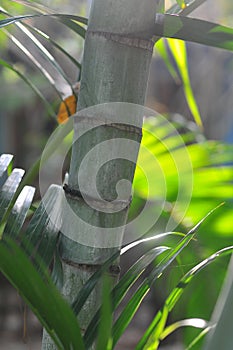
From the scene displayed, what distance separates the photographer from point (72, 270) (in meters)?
0.36

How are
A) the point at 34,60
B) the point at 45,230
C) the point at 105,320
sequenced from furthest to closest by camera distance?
the point at 34,60, the point at 45,230, the point at 105,320

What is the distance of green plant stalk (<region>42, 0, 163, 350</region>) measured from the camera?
12.8 inches

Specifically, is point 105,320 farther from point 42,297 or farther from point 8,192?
point 8,192

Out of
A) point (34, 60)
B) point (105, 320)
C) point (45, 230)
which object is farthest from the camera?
point (34, 60)

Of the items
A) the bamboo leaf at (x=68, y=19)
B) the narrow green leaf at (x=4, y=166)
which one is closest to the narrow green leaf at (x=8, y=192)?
the narrow green leaf at (x=4, y=166)

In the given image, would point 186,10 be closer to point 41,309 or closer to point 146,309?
point 41,309

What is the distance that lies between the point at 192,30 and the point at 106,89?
6 centimetres

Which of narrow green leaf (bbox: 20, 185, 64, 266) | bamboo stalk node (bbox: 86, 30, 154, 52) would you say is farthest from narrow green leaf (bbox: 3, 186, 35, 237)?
bamboo stalk node (bbox: 86, 30, 154, 52)

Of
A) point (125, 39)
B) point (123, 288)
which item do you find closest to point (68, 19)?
point (125, 39)

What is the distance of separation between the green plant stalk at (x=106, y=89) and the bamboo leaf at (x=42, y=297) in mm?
65

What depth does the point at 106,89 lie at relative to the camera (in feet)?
1.10

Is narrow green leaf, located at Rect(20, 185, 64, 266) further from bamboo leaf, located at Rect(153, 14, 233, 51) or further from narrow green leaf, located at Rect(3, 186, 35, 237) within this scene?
bamboo leaf, located at Rect(153, 14, 233, 51)

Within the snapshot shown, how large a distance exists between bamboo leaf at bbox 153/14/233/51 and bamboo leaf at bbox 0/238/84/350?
0.16 m

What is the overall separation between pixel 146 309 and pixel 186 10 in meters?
2.49
